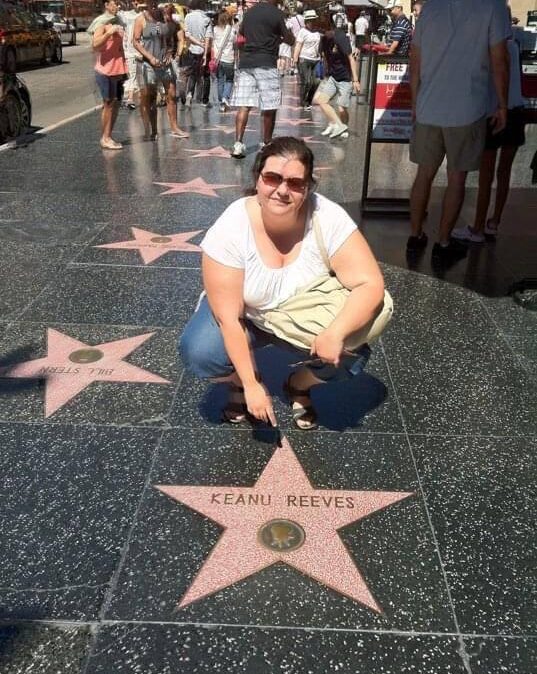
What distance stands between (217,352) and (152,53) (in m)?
7.26

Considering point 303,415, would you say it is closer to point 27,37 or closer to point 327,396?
point 327,396

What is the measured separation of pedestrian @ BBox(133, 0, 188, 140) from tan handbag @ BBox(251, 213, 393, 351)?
701cm

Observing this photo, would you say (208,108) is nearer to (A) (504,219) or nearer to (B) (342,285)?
(A) (504,219)

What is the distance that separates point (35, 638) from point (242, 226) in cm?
153

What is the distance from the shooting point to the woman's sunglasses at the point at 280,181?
2.29 metres

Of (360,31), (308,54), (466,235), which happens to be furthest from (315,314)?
(360,31)

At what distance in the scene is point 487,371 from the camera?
336 centimetres

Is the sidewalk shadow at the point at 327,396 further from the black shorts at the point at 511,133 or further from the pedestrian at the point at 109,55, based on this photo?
the pedestrian at the point at 109,55

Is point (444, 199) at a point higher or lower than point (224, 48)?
lower

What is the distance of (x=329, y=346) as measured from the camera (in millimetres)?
2354

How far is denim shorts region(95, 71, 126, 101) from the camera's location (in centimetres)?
793

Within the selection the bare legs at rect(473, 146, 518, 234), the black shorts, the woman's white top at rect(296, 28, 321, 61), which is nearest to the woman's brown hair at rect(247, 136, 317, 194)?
the black shorts

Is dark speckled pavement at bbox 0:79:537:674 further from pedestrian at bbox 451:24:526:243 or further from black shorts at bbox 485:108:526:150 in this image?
black shorts at bbox 485:108:526:150

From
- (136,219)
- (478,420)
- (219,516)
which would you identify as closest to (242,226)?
(219,516)
